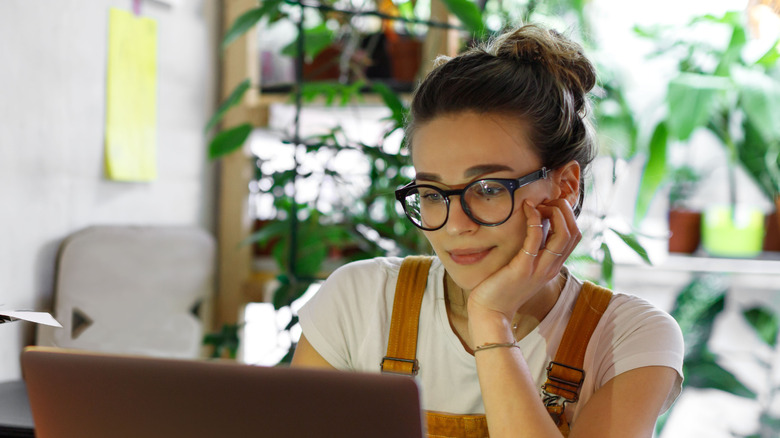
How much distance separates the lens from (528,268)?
101 cm

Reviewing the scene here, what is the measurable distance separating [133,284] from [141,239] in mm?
95

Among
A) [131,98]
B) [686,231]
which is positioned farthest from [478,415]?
[686,231]

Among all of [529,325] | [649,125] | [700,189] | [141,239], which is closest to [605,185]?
[649,125]

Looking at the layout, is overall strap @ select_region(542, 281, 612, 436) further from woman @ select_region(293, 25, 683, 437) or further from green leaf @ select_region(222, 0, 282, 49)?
green leaf @ select_region(222, 0, 282, 49)

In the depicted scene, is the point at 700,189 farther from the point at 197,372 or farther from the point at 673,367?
the point at 197,372

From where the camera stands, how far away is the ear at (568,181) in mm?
1090

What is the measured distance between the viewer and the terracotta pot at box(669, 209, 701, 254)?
221cm

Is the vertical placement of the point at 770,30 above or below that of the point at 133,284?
above

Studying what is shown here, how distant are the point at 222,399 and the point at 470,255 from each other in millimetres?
541

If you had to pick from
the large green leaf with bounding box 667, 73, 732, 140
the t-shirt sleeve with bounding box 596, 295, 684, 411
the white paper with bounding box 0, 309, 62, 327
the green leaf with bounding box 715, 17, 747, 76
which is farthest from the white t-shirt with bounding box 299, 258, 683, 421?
the green leaf with bounding box 715, 17, 747, 76

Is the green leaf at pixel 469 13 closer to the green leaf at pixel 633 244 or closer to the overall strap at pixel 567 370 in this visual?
the green leaf at pixel 633 244

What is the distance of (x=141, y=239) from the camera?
4.79ft

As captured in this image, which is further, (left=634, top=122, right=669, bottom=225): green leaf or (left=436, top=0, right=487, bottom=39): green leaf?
(left=634, top=122, right=669, bottom=225): green leaf

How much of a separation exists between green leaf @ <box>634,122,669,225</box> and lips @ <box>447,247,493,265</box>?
1257 millimetres
